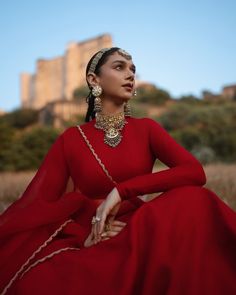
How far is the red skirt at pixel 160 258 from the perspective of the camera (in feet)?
5.86

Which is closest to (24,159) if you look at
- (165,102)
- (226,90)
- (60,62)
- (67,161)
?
(67,161)

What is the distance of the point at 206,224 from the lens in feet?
6.18

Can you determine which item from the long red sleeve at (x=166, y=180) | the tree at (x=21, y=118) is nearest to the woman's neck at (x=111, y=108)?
the long red sleeve at (x=166, y=180)

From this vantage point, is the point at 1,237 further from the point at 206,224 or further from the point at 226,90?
the point at 226,90

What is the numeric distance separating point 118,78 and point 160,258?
1129mm

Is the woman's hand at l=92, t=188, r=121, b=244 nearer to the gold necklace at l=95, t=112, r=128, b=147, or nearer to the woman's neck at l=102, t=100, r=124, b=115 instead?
the gold necklace at l=95, t=112, r=128, b=147

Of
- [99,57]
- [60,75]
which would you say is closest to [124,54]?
[99,57]

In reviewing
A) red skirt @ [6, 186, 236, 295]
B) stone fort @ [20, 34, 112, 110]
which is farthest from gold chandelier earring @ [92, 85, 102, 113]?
stone fort @ [20, 34, 112, 110]

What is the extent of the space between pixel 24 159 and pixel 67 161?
54.0 feet

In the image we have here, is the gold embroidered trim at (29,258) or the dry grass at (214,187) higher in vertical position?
the gold embroidered trim at (29,258)

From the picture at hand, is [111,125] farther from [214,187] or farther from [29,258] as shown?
[214,187]

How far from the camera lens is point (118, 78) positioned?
8.48 feet

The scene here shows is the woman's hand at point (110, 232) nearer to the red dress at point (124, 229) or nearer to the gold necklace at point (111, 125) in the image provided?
the red dress at point (124, 229)

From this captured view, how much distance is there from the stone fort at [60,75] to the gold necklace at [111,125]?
198 ft
